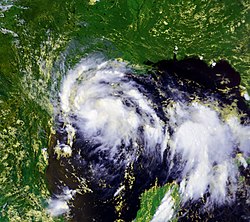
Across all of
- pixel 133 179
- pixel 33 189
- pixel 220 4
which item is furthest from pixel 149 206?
pixel 220 4

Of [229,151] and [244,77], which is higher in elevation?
[244,77]

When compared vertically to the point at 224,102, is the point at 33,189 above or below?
above

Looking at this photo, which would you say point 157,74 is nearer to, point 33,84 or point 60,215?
point 33,84

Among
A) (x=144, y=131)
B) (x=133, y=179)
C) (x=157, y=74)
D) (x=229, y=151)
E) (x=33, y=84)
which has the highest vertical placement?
(x=33, y=84)

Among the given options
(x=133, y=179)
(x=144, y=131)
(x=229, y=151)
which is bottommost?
(x=229, y=151)

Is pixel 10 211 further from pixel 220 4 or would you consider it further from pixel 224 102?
pixel 220 4

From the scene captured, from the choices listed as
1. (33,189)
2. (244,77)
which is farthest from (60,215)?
(244,77)
